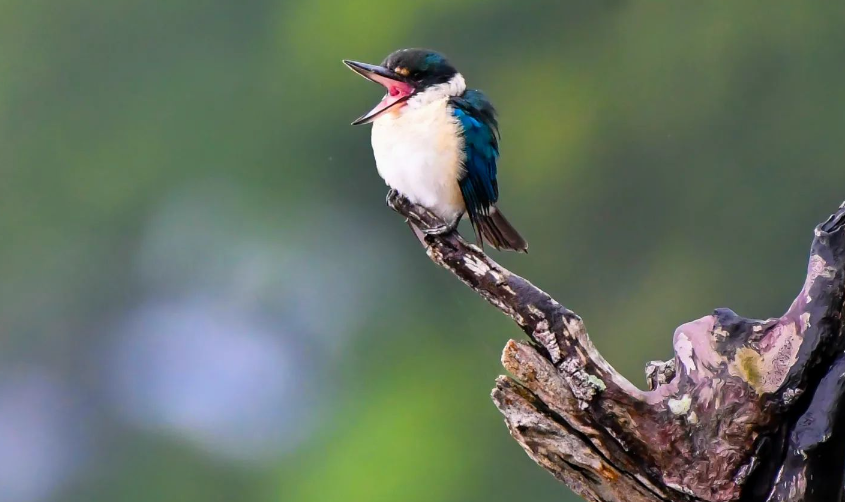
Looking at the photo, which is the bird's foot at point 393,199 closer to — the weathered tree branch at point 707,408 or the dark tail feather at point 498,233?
the dark tail feather at point 498,233

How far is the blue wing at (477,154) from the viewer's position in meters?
1.50

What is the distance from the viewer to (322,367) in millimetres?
2850

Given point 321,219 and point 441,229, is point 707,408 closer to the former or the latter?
point 441,229

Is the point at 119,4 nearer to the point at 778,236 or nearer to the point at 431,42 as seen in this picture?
the point at 431,42

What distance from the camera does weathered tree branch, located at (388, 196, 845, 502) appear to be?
3.51 feet

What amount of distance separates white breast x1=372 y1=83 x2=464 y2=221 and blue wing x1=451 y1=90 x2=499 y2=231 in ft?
0.05

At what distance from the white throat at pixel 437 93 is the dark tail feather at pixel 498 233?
0.67ft

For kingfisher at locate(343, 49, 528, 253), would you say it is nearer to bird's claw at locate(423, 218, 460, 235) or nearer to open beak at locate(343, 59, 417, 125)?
open beak at locate(343, 59, 417, 125)

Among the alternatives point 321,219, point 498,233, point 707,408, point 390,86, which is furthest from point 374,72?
point 321,219

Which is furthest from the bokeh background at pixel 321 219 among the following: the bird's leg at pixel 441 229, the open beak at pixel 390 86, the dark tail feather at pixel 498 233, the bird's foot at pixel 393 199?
the bird's leg at pixel 441 229

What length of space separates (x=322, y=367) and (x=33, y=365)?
89 centimetres

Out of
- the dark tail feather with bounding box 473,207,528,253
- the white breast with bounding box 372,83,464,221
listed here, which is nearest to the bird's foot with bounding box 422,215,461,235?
the white breast with bounding box 372,83,464,221

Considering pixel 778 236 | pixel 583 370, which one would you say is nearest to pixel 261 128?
pixel 778 236

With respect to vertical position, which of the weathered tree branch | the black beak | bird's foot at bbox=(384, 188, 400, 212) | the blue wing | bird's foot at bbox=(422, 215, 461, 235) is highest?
the black beak
